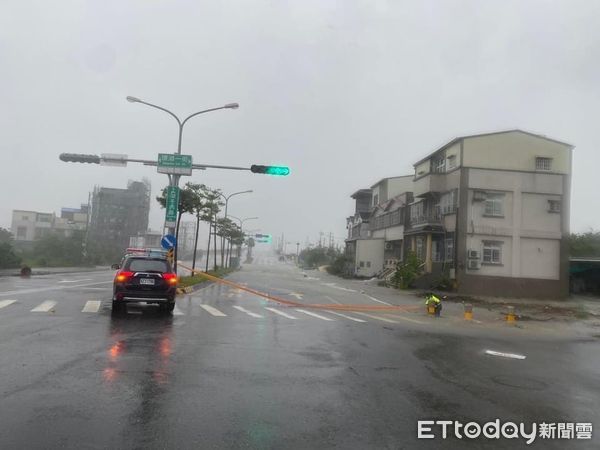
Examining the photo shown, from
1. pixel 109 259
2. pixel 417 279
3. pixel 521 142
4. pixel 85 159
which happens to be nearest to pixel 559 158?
pixel 521 142

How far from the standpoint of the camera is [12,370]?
695cm

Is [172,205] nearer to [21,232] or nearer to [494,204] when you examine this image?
[494,204]

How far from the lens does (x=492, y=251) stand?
108 ft

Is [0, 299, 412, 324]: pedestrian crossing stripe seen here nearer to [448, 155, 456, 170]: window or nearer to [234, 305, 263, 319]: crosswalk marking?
[234, 305, 263, 319]: crosswalk marking

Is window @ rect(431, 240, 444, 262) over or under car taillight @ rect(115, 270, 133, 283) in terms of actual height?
over

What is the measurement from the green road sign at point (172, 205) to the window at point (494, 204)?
20.3m

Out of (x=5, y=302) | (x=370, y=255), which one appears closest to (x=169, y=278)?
(x=5, y=302)

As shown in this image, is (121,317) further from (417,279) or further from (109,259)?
(109,259)

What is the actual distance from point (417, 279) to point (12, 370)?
104 feet

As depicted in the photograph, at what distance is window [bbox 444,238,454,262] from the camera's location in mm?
34000

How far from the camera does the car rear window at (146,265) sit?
1412 cm

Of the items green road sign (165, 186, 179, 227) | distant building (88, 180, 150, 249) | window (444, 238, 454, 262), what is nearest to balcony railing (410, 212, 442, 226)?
window (444, 238, 454, 262)

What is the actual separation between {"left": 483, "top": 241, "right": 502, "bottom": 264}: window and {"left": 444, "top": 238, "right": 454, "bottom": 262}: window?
82.1 inches

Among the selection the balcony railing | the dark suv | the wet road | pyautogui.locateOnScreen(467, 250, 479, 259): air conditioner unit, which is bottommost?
the wet road
